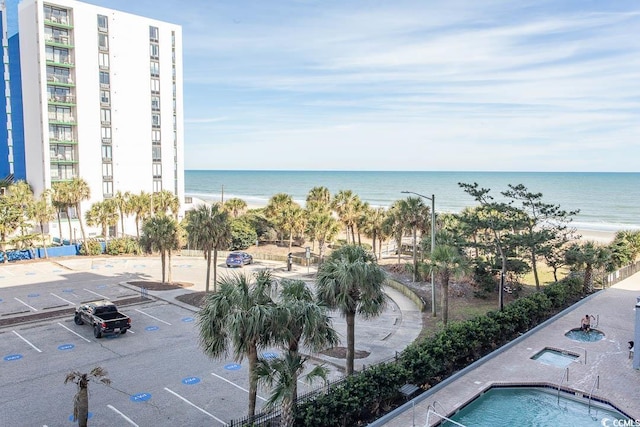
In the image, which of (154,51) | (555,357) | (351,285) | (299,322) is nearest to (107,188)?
(154,51)

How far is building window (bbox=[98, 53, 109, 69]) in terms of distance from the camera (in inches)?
2446

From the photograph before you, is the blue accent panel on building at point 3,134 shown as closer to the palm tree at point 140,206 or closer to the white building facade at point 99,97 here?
the white building facade at point 99,97

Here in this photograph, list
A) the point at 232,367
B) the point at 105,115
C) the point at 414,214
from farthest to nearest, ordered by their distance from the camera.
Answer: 1. the point at 105,115
2. the point at 414,214
3. the point at 232,367

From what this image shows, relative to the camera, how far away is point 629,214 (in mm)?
104938

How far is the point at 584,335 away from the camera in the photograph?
2484cm

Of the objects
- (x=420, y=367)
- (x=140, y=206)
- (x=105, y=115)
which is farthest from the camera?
(x=105, y=115)

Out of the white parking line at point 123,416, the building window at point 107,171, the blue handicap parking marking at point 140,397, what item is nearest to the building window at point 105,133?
the building window at point 107,171

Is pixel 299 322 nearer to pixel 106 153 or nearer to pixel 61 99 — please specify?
pixel 61 99

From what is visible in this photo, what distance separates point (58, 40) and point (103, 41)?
5338 mm

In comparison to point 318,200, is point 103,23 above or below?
above

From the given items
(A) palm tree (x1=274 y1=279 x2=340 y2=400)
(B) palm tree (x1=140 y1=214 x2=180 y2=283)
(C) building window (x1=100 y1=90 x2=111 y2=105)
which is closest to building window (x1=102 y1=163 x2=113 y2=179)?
(C) building window (x1=100 y1=90 x2=111 y2=105)

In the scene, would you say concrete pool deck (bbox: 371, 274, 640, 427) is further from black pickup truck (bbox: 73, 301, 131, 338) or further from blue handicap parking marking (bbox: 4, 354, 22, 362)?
blue handicap parking marking (bbox: 4, 354, 22, 362)

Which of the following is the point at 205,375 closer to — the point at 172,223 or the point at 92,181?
the point at 172,223

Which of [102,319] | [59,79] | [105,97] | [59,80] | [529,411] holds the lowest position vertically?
[529,411]
